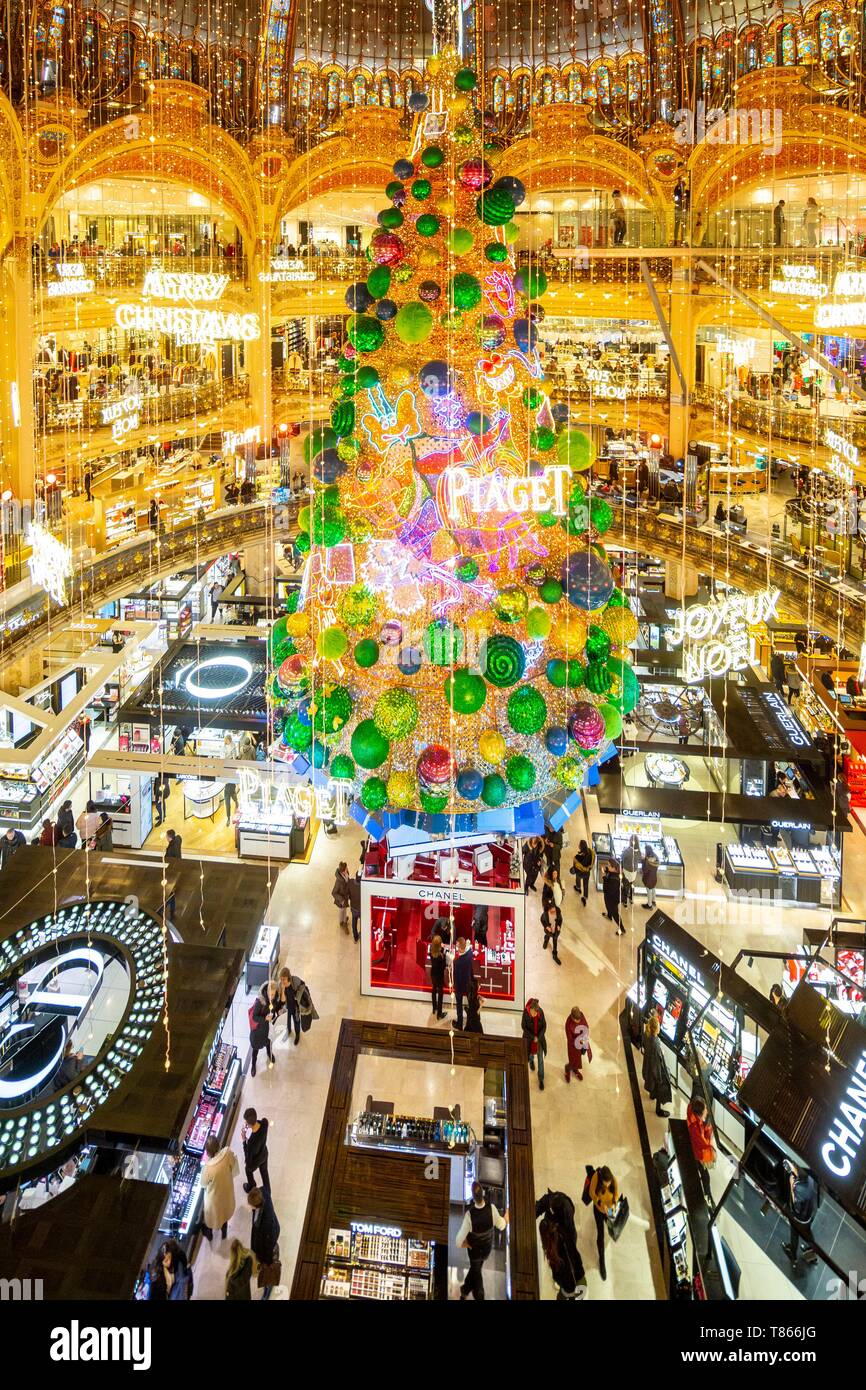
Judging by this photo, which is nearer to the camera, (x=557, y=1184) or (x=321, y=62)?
(x=557, y=1184)

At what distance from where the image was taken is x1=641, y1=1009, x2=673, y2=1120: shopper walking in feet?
28.5

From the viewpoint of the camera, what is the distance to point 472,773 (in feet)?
18.8

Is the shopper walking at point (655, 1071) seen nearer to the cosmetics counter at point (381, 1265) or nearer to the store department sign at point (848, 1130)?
the cosmetics counter at point (381, 1265)

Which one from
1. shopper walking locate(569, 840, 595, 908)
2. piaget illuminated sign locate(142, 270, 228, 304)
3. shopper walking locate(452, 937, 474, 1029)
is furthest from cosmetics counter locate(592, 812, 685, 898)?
piaget illuminated sign locate(142, 270, 228, 304)

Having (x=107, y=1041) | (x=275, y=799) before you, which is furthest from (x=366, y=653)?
(x=275, y=799)

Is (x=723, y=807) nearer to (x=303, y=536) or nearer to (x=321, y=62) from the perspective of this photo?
(x=303, y=536)

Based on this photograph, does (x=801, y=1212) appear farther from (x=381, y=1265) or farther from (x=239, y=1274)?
(x=239, y=1274)

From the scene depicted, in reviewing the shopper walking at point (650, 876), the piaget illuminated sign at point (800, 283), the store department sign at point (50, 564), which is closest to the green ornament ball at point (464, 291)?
the shopper walking at point (650, 876)

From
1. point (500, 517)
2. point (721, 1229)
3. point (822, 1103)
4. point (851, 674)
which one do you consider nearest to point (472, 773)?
point (500, 517)

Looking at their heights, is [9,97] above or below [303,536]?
above

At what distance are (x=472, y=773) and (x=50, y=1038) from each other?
3893 millimetres

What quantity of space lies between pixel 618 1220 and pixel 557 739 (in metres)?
4.01

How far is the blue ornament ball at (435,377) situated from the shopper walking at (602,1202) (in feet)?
18.2

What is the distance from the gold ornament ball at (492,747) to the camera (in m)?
5.68
